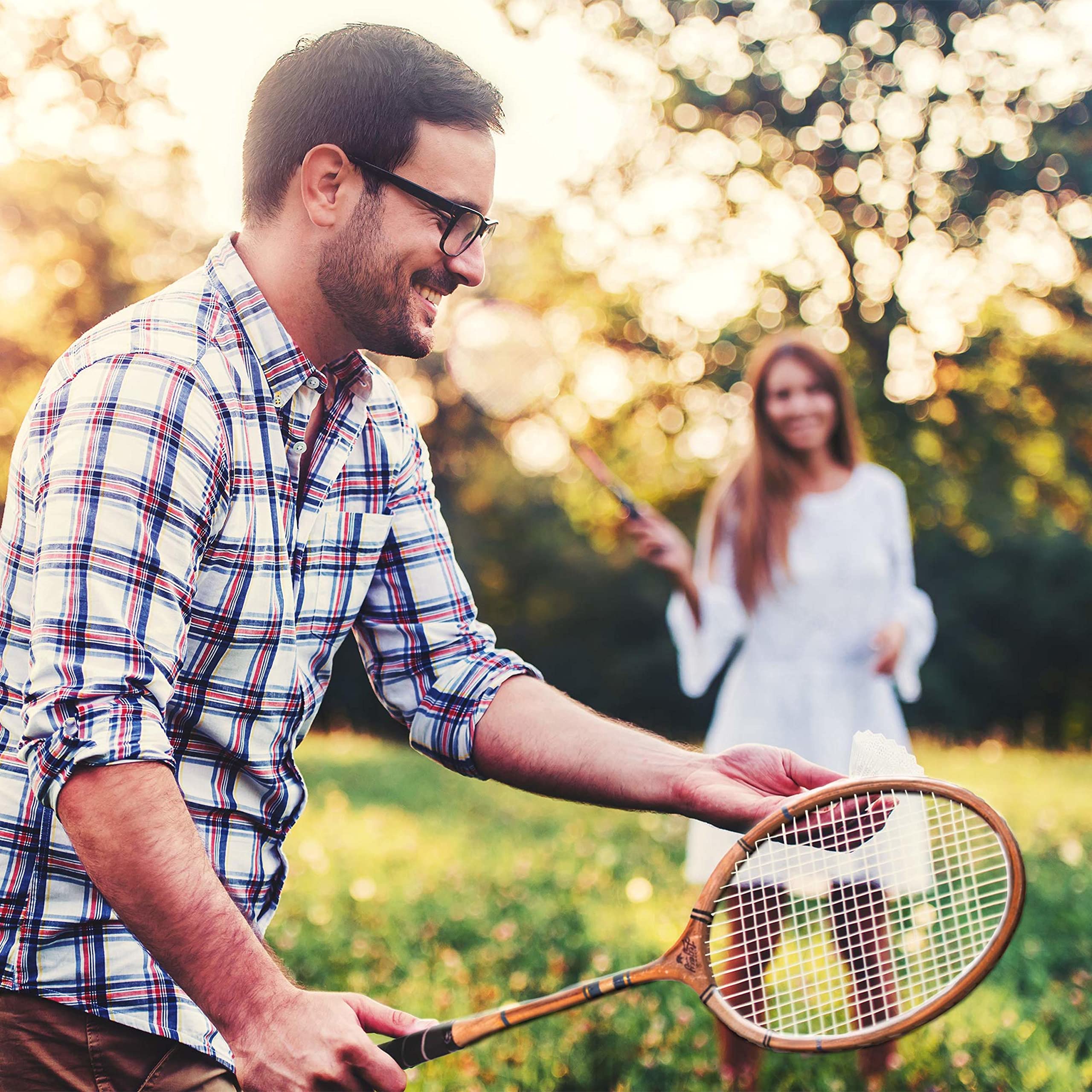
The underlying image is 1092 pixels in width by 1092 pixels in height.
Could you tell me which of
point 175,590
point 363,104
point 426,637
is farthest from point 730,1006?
point 363,104

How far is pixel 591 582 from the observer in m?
20.0

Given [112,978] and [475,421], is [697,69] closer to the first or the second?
[475,421]

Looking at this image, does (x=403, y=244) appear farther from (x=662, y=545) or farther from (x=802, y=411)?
(x=802, y=411)

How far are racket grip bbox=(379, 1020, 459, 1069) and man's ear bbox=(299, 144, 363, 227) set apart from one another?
47.8 inches

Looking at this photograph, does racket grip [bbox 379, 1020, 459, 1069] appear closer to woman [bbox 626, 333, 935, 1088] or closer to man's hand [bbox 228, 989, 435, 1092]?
man's hand [bbox 228, 989, 435, 1092]

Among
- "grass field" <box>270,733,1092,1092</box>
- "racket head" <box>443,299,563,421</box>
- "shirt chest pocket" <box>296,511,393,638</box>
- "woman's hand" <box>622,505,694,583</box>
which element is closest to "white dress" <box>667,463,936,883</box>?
"woman's hand" <box>622,505,694,583</box>

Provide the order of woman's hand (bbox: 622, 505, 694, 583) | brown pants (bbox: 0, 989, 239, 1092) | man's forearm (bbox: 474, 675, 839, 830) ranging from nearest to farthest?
brown pants (bbox: 0, 989, 239, 1092)
man's forearm (bbox: 474, 675, 839, 830)
woman's hand (bbox: 622, 505, 694, 583)

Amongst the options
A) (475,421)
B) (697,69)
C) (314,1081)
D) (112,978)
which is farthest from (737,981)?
(475,421)

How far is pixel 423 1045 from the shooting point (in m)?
1.76

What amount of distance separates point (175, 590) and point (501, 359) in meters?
4.52

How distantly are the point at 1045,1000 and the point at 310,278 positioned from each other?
4050 millimetres

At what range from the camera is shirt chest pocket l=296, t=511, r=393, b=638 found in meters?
1.88

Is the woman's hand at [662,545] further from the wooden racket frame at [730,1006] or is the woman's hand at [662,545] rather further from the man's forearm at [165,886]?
the man's forearm at [165,886]

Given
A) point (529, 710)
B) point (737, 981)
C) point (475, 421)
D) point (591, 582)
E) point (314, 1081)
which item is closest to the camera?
point (314, 1081)
